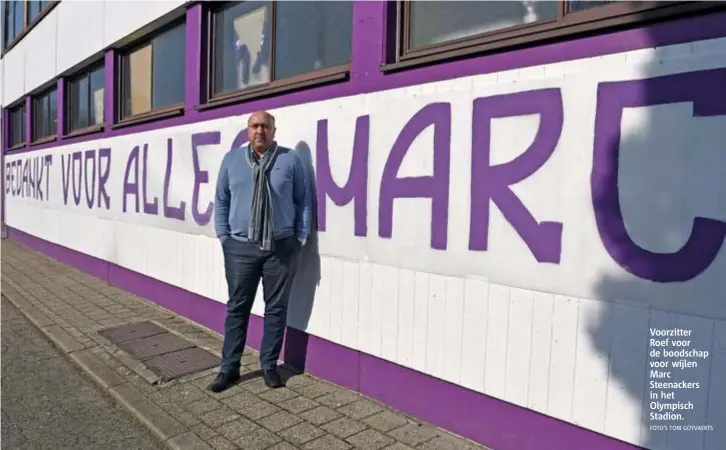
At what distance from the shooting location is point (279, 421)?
3.31 metres

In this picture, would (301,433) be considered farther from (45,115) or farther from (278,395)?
(45,115)

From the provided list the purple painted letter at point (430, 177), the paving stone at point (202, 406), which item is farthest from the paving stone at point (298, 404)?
the purple painted letter at point (430, 177)

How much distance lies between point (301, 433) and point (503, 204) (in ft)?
5.86

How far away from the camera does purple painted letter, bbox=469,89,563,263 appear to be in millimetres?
2631

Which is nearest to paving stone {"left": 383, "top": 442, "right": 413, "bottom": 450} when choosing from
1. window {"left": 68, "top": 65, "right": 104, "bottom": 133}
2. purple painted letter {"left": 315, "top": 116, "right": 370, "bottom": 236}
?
purple painted letter {"left": 315, "top": 116, "right": 370, "bottom": 236}

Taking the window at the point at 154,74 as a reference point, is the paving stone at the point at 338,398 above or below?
below

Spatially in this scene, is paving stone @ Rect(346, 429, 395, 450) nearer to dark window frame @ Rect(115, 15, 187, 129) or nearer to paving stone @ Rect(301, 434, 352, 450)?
paving stone @ Rect(301, 434, 352, 450)

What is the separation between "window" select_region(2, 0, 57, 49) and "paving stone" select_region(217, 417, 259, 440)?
32.6 feet

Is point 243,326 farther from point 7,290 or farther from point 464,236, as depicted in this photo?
point 7,290

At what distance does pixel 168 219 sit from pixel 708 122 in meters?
5.25

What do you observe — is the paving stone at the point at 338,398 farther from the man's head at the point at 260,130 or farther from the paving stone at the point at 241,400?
the man's head at the point at 260,130

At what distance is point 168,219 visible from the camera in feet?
19.5

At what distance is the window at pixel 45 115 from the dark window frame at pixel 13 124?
1.92 feet

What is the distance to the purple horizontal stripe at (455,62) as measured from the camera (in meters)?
2.25
